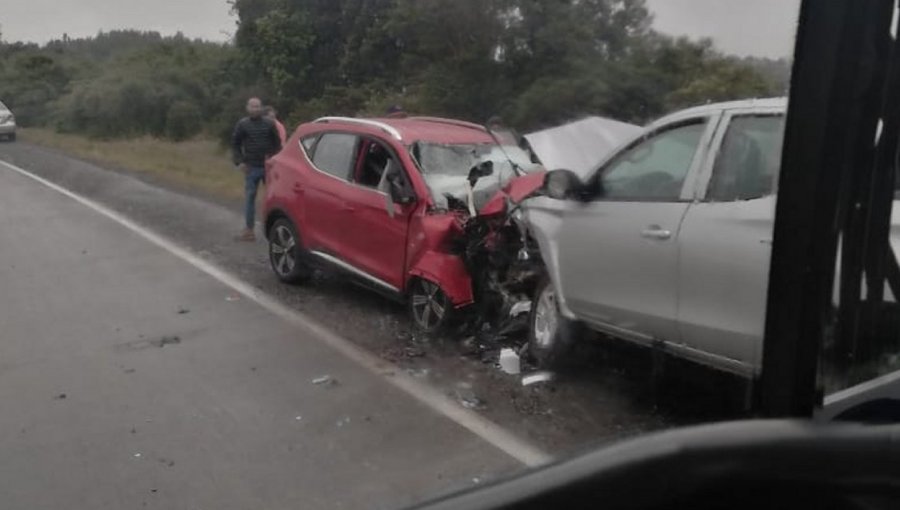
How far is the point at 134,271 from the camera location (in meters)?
10.8

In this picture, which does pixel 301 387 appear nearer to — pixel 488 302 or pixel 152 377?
pixel 152 377

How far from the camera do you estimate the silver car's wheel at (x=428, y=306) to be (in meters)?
7.58

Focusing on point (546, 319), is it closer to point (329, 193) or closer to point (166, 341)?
point (329, 193)

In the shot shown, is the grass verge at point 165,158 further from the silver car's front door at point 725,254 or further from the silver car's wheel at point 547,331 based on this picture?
the silver car's front door at point 725,254

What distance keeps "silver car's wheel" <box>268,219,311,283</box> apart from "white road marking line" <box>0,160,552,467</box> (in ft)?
1.03

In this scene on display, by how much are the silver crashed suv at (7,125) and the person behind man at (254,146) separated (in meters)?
24.3

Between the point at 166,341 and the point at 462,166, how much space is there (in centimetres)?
261

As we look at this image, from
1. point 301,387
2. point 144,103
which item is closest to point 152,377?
point 301,387

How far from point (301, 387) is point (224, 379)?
0.58 m

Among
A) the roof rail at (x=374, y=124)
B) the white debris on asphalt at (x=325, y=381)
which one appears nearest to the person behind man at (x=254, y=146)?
the roof rail at (x=374, y=124)

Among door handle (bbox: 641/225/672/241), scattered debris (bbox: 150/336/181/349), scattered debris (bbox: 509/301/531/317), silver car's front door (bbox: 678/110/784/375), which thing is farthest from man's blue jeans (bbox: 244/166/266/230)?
silver car's front door (bbox: 678/110/784/375)

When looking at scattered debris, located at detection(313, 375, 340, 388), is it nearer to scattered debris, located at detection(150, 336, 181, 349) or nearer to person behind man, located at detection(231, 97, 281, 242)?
scattered debris, located at detection(150, 336, 181, 349)

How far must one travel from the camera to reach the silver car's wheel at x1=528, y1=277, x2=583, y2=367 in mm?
6680

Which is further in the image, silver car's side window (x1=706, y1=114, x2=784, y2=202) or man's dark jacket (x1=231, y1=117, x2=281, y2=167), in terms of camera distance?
man's dark jacket (x1=231, y1=117, x2=281, y2=167)
